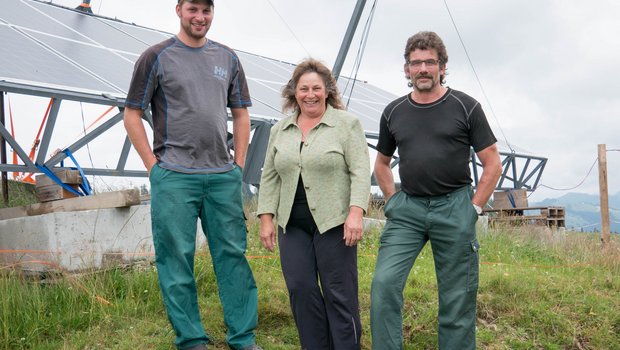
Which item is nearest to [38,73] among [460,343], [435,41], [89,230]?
[89,230]

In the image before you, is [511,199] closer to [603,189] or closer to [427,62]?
[603,189]

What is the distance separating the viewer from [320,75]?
3482 mm

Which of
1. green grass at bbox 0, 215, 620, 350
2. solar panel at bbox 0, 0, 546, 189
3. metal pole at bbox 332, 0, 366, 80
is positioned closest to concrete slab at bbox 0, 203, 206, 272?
green grass at bbox 0, 215, 620, 350

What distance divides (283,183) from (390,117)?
26.8 inches

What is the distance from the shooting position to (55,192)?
5.95 meters

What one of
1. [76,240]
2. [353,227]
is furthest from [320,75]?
[76,240]

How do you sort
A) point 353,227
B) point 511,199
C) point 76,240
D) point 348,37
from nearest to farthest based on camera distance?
point 353,227 → point 76,240 → point 348,37 → point 511,199

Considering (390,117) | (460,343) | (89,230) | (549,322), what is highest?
(390,117)

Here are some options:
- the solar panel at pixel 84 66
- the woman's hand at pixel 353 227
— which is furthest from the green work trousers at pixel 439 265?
the solar panel at pixel 84 66

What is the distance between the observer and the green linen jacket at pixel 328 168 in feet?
11.0

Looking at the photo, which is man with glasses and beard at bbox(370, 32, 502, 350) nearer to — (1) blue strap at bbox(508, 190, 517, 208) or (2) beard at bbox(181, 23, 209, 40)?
(2) beard at bbox(181, 23, 209, 40)

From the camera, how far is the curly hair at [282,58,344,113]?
3.50m

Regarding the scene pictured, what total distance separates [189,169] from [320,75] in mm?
845

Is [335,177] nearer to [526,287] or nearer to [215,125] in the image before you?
[215,125]
